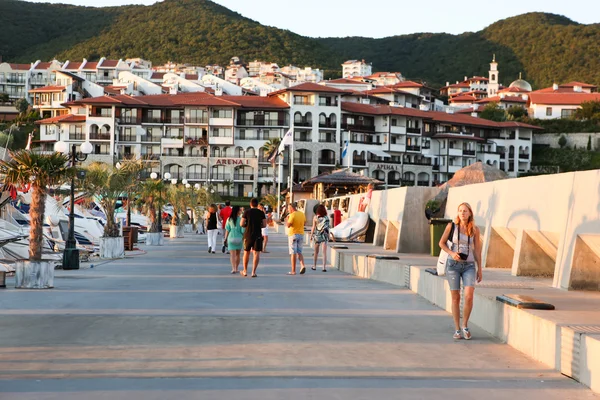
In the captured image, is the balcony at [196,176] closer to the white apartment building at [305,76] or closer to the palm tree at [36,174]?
the white apartment building at [305,76]

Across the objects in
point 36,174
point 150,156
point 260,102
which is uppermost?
point 260,102

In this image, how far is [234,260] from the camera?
70.0ft

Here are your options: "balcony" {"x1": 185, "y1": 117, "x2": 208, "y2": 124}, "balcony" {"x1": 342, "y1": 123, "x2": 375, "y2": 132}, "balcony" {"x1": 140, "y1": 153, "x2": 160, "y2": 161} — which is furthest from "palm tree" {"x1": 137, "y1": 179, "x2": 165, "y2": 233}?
"balcony" {"x1": 342, "y1": 123, "x2": 375, "y2": 132}

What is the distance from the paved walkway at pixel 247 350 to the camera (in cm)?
747

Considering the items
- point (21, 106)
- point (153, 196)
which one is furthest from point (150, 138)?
point (153, 196)

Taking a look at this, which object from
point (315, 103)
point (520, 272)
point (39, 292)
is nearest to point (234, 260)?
point (39, 292)

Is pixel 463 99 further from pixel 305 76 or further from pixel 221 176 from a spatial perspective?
pixel 221 176

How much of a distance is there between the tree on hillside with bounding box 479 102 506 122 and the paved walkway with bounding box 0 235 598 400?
13446 centimetres

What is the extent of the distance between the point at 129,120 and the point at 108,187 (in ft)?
293

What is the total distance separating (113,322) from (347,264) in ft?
39.4

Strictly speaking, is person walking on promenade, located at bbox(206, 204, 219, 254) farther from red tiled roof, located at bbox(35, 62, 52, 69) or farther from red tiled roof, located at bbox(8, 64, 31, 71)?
red tiled roof, located at bbox(8, 64, 31, 71)

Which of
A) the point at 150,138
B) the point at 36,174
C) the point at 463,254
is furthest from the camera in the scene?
the point at 150,138

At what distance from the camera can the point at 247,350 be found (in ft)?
30.6

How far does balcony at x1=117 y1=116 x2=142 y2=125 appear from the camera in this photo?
115062 mm
